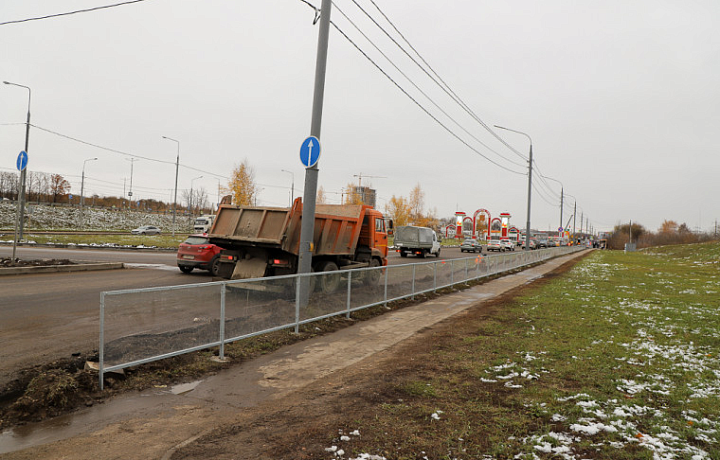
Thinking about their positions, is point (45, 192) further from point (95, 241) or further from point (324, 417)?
point (324, 417)

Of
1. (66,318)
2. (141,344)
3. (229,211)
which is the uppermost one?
(229,211)

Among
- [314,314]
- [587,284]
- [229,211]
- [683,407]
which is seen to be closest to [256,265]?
[229,211]

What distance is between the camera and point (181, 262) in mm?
15812

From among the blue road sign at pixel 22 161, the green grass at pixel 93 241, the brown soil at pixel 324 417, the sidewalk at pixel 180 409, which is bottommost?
the green grass at pixel 93 241

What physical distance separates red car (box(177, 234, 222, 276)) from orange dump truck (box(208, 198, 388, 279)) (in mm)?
3864

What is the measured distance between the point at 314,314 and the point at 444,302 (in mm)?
5774

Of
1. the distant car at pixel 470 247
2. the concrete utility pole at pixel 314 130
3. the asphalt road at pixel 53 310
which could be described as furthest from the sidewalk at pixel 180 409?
the distant car at pixel 470 247

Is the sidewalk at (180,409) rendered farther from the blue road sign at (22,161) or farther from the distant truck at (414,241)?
the distant truck at (414,241)

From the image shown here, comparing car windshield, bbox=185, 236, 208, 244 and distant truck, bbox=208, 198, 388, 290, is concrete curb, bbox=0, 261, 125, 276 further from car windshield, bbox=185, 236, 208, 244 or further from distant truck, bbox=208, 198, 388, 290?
distant truck, bbox=208, 198, 388, 290

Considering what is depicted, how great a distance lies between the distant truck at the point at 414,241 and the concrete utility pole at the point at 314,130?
83.2ft

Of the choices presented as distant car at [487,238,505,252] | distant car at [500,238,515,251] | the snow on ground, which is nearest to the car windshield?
the snow on ground

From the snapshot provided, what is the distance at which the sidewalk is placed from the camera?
3762 mm

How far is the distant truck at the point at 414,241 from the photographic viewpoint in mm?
34219

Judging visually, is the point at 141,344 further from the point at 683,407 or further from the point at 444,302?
the point at 444,302
